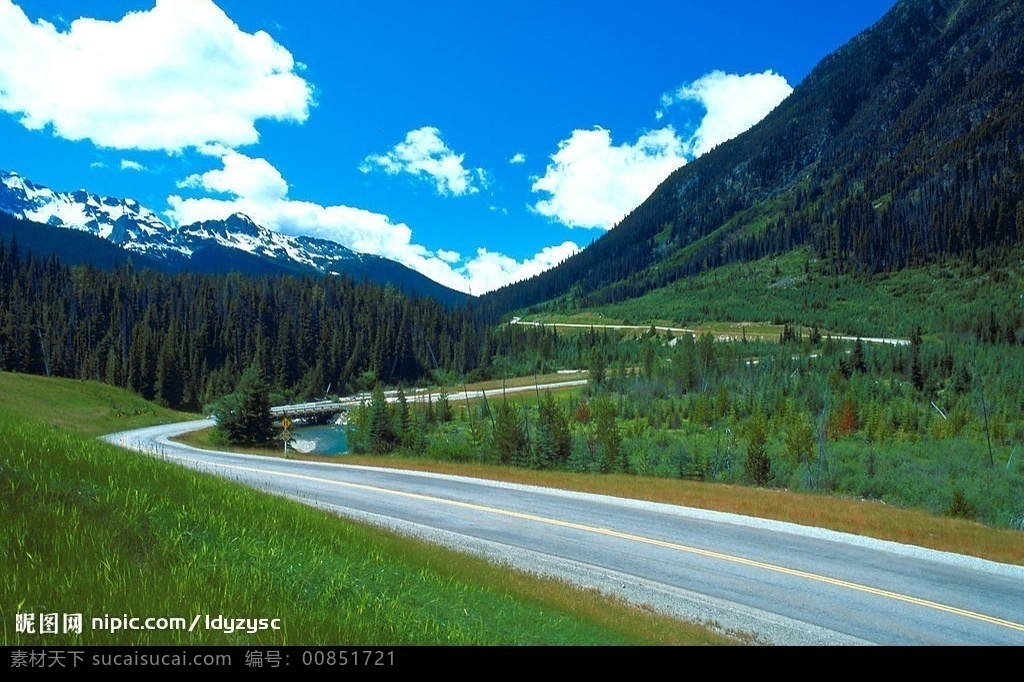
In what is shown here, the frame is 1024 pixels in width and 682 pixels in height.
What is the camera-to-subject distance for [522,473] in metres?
24.0

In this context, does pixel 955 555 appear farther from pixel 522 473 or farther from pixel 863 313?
pixel 863 313

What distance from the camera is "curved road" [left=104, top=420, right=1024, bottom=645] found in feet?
31.4

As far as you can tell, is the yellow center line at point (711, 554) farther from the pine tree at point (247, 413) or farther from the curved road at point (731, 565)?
the pine tree at point (247, 413)

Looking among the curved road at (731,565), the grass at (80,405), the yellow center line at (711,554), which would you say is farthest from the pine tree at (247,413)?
the curved road at (731,565)

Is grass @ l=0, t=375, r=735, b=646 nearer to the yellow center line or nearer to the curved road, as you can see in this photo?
the curved road

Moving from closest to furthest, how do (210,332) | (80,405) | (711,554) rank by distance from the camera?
(711,554) < (80,405) < (210,332)

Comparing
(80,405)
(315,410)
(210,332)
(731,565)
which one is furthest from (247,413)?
(210,332)

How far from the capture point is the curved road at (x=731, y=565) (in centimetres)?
957

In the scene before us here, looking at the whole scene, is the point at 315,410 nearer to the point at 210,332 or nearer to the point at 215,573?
the point at 210,332

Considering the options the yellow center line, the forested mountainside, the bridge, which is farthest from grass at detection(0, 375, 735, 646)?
the forested mountainside

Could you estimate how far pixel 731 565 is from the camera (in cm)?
1233

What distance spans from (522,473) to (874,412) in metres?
30.8

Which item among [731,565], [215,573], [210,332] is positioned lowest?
[731,565]
